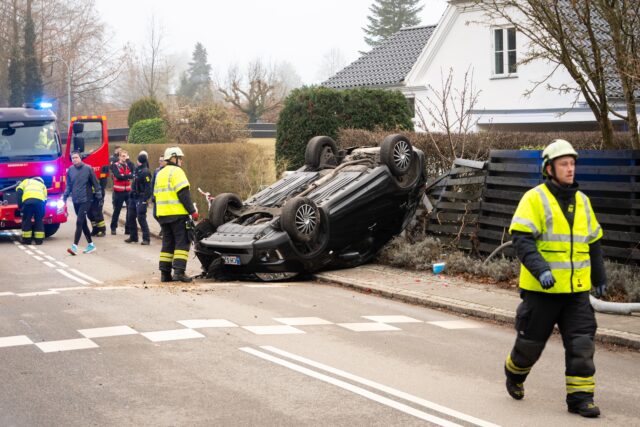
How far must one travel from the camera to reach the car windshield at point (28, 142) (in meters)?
20.8

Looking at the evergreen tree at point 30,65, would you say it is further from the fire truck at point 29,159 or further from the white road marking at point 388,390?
the white road marking at point 388,390

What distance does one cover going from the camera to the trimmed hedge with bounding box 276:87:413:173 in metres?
20.8

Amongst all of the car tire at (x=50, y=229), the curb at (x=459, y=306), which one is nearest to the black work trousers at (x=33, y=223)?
the car tire at (x=50, y=229)

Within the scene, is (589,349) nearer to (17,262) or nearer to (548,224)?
(548,224)

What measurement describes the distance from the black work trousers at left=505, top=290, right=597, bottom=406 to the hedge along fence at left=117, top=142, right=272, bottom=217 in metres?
15.1

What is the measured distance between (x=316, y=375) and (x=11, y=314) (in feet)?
13.7

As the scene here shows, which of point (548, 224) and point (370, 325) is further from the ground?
point (548, 224)

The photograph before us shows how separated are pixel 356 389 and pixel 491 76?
2517 centimetres

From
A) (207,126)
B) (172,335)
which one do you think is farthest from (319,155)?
(207,126)

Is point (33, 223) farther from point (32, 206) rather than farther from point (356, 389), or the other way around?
point (356, 389)

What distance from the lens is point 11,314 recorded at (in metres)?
9.88

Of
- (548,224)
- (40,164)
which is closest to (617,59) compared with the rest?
(548,224)

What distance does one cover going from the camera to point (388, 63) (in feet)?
118

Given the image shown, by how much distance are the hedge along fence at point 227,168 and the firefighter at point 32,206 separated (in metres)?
4.83
